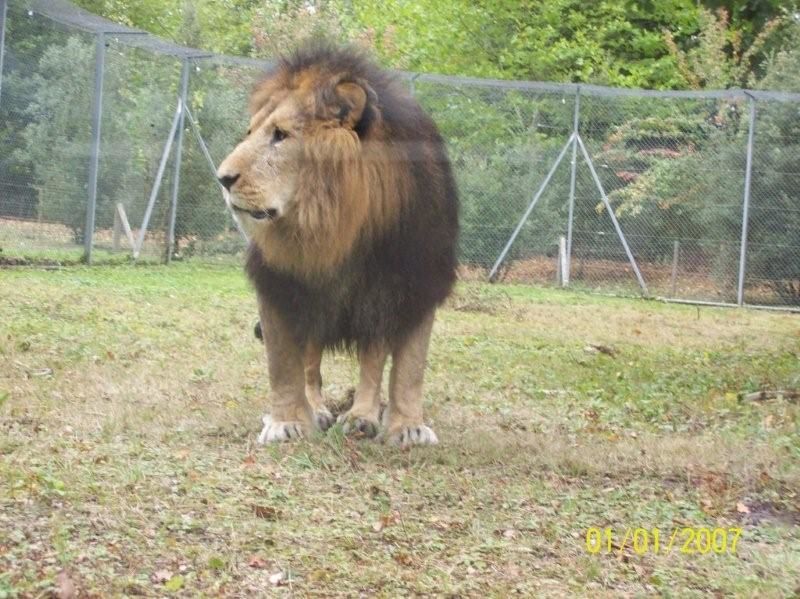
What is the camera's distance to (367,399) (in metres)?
5.23

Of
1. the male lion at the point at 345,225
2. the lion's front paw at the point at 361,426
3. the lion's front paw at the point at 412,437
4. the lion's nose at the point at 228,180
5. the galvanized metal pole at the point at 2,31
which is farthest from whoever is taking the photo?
the galvanized metal pole at the point at 2,31

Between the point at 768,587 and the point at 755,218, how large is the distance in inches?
450

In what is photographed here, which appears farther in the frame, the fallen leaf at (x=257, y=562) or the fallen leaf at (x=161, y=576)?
the fallen leaf at (x=257, y=562)

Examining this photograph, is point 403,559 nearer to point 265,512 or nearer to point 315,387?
point 265,512

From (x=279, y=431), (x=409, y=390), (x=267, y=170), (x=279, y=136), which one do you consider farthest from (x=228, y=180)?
(x=409, y=390)

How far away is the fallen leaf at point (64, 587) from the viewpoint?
2789 millimetres

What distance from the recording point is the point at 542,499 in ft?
13.5

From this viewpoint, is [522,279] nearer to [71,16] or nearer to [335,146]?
[71,16]

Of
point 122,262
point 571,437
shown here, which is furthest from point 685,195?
point 571,437

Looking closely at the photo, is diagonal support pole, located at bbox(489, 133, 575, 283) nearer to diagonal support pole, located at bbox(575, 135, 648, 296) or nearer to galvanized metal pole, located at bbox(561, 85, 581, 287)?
galvanized metal pole, located at bbox(561, 85, 581, 287)

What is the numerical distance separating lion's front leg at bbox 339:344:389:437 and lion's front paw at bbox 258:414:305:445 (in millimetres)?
225

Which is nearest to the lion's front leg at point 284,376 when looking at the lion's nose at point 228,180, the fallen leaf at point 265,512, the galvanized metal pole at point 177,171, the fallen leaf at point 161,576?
the lion's nose at point 228,180
